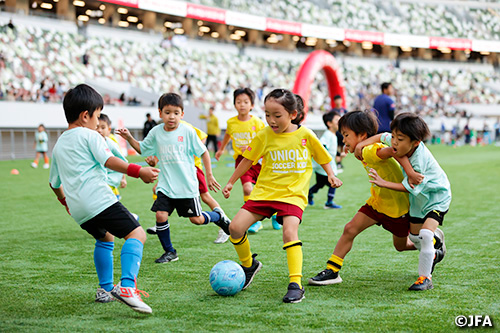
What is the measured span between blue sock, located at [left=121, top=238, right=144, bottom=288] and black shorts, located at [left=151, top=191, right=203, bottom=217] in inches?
65.6

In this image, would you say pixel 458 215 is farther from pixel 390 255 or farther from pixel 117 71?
pixel 117 71

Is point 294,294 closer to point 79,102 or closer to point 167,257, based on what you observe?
point 167,257

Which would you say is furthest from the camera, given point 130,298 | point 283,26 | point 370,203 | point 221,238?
point 283,26

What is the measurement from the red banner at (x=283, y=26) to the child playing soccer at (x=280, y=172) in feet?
126

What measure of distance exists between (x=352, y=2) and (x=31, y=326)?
172 feet

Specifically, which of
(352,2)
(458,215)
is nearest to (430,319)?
(458,215)

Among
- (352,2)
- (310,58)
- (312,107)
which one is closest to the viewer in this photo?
(310,58)

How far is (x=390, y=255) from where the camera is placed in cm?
536

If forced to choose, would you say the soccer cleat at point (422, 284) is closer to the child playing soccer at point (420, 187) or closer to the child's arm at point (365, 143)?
the child playing soccer at point (420, 187)

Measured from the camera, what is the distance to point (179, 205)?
17.9 feet

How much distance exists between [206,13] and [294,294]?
35.6 m

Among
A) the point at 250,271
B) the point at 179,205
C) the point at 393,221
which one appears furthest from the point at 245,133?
the point at 393,221

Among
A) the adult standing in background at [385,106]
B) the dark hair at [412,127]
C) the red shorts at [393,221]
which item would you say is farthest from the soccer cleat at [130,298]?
the adult standing in background at [385,106]

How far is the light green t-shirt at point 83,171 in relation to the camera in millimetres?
3666
